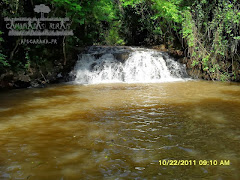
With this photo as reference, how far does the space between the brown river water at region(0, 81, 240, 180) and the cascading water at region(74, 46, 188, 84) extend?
20.0 ft

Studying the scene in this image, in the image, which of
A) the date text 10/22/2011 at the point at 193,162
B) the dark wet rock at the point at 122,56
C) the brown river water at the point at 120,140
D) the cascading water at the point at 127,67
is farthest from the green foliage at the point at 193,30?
the date text 10/22/2011 at the point at 193,162

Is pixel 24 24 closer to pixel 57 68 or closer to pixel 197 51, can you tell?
pixel 57 68

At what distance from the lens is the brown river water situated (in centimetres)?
286

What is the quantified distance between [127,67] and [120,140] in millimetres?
9503

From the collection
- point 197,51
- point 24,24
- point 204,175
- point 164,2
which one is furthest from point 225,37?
point 204,175

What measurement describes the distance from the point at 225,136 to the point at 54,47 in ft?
35.6

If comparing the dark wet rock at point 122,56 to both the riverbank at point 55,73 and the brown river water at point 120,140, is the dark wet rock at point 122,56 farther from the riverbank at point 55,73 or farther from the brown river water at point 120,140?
the brown river water at point 120,140

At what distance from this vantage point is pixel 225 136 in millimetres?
3975

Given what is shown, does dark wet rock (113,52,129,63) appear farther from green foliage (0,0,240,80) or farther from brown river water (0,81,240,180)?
brown river water (0,81,240,180)
